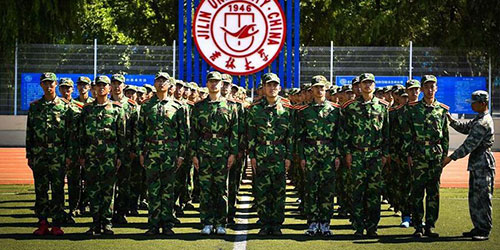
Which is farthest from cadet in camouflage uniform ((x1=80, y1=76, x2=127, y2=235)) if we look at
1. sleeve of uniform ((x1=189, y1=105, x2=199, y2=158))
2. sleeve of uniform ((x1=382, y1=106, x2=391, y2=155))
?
sleeve of uniform ((x1=382, y1=106, x2=391, y2=155))

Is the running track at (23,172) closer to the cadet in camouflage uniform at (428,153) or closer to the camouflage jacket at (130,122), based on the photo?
the cadet in camouflage uniform at (428,153)

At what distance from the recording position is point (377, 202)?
36.8 ft

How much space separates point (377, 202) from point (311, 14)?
2475cm

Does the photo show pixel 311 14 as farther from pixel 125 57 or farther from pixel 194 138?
pixel 194 138

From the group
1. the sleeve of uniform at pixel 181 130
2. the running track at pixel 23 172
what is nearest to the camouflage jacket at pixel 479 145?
the sleeve of uniform at pixel 181 130

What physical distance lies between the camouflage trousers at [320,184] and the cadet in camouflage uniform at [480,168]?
1489 mm

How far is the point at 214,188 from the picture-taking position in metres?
11.4

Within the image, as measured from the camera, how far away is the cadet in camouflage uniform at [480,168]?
10836mm

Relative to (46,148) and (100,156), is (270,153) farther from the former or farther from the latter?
(46,148)

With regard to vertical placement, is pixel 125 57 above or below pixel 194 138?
above

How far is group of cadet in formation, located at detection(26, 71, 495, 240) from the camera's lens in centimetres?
1114

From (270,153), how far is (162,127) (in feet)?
4.76

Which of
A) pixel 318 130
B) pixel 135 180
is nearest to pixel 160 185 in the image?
pixel 135 180

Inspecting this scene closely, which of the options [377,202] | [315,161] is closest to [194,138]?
[315,161]
